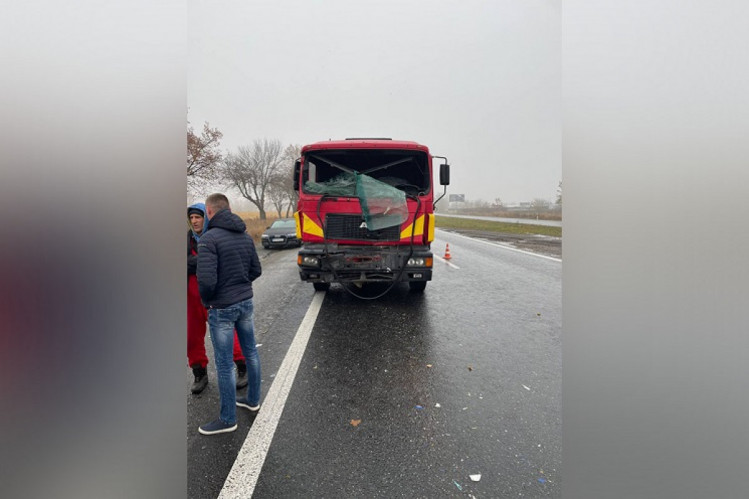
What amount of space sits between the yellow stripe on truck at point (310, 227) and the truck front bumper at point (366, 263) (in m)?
0.21

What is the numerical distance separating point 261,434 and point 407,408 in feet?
3.58

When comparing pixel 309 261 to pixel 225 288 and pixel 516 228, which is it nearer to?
pixel 225 288

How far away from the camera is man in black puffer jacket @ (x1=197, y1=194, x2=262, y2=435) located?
2.25 meters

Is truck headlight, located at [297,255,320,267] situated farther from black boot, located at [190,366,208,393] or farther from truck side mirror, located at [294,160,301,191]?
black boot, located at [190,366,208,393]

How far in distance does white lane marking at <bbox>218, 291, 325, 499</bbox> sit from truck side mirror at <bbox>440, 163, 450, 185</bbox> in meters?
3.55

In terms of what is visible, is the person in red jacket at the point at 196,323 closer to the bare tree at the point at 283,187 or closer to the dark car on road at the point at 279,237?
the dark car on road at the point at 279,237

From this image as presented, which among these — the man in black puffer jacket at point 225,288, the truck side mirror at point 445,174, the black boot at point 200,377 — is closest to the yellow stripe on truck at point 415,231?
the truck side mirror at point 445,174

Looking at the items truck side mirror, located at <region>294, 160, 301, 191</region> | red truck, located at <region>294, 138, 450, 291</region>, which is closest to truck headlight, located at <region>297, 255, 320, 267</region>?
red truck, located at <region>294, 138, 450, 291</region>

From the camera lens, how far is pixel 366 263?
15.6 feet

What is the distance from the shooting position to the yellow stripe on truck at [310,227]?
487 cm

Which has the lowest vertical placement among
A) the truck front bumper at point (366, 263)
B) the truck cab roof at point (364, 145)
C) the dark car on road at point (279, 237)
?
the truck front bumper at point (366, 263)

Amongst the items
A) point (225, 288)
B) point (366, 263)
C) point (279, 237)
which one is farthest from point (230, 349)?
point (279, 237)
